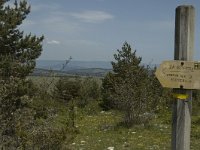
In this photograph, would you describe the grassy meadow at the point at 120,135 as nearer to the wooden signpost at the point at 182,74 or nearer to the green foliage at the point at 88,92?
the wooden signpost at the point at 182,74

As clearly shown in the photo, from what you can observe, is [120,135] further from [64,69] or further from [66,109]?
[64,69]

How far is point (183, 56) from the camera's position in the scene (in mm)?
4734

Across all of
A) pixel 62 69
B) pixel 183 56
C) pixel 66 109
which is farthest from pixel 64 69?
pixel 66 109

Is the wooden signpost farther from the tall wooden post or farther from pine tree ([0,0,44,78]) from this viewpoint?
pine tree ([0,0,44,78])

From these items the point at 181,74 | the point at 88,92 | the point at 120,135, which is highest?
the point at 181,74

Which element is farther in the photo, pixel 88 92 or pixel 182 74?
pixel 88 92

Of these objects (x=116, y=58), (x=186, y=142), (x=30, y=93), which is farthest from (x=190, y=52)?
(x=116, y=58)

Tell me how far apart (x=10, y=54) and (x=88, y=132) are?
21.2ft

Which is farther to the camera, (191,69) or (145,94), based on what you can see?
(145,94)

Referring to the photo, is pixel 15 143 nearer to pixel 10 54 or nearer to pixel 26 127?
pixel 26 127

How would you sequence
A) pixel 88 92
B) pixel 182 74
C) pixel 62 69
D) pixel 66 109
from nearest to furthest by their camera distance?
pixel 182 74 → pixel 62 69 → pixel 66 109 → pixel 88 92

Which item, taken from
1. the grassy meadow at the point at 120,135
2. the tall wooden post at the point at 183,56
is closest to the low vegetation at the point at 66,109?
the grassy meadow at the point at 120,135

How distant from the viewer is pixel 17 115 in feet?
25.7

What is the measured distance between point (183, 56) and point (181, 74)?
20 cm
